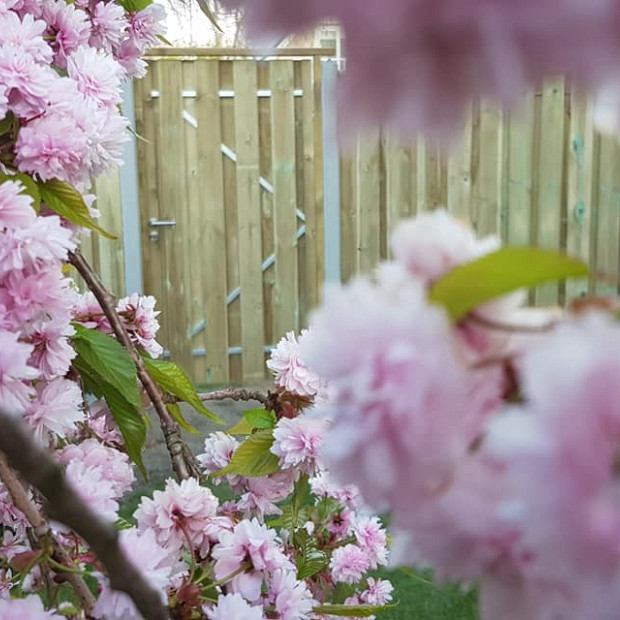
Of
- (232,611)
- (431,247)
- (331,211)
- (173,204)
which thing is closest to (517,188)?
(331,211)

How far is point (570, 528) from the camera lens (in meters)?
0.19

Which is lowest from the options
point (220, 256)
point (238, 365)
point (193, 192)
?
point (238, 365)

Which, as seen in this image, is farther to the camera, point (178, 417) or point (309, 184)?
point (309, 184)

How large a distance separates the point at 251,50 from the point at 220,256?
3828mm

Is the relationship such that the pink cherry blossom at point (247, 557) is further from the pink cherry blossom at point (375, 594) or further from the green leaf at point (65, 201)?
the pink cherry blossom at point (375, 594)

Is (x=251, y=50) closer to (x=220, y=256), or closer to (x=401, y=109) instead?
(x=401, y=109)

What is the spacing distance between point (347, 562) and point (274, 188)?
266 cm

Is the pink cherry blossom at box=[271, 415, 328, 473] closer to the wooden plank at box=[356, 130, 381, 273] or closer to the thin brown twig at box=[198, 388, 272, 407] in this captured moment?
the thin brown twig at box=[198, 388, 272, 407]

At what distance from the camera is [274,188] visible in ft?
13.1

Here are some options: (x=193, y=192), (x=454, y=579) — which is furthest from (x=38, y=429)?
(x=193, y=192)

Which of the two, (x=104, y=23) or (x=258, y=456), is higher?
(x=104, y=23)

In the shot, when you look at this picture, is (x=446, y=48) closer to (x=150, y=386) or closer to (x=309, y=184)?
(x=150, y=386)

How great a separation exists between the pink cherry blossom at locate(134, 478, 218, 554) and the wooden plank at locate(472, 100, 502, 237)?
307cm

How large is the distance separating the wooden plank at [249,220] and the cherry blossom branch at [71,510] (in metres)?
3.68
